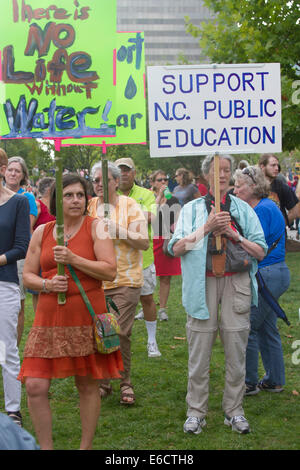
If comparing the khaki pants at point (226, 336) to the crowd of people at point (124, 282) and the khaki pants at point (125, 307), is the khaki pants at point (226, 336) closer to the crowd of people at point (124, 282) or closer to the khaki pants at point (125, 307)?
the crowd of people at point (124, 282)

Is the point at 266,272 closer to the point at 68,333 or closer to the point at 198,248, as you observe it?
the point at 198,248

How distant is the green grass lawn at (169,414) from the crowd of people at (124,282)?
147 millimetres

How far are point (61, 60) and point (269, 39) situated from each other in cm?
1127

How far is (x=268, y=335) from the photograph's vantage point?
19.8ft

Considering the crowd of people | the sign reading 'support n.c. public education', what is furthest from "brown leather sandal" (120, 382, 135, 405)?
the sign reading 'support n.c. public education'

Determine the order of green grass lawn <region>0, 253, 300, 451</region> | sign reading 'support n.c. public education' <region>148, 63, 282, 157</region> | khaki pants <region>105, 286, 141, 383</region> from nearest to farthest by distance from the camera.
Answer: green grass lawn <region>0, 253, 300, 451</region>, sign reading 'support n.c. public education' <region>148, 63, 282, 157</region>, khaki pants <region>105, 286, 141, 383</region>

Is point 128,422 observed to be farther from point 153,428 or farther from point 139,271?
point 139,271

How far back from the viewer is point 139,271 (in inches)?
233

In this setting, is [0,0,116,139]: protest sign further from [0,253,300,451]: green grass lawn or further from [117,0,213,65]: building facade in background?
[117,0,213,65]: building facade in background

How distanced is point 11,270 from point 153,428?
167 cm

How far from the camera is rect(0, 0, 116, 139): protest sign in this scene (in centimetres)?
445

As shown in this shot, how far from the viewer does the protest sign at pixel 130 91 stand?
6371mm

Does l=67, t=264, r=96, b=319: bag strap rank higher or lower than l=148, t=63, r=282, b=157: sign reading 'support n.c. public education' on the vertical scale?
lower

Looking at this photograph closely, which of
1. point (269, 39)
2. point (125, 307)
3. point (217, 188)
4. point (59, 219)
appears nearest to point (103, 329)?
point (59, 219)
